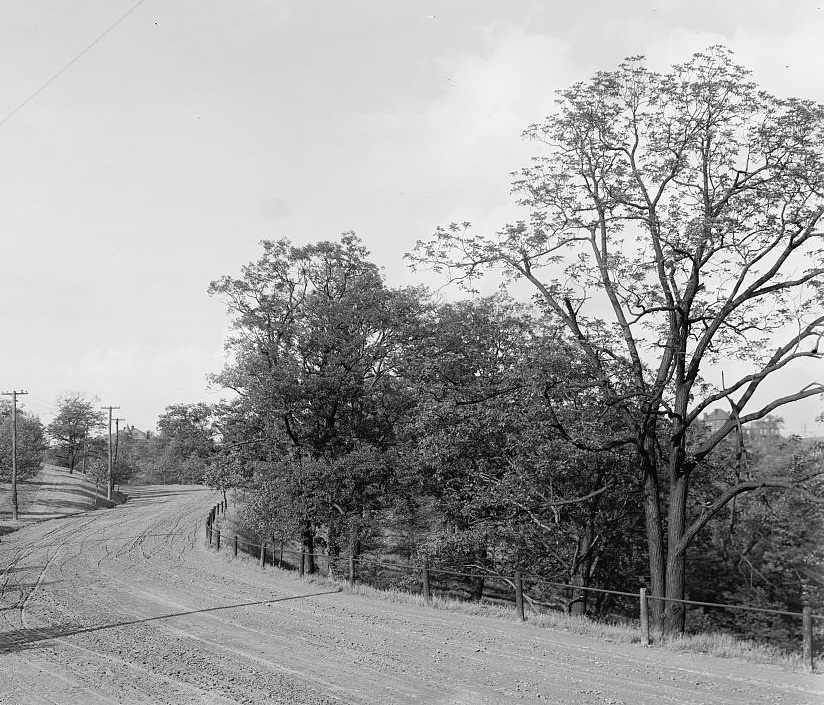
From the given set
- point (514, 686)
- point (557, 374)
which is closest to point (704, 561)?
point (557, 374)

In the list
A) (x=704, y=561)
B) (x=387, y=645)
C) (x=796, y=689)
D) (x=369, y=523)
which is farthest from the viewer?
(x=704, y=561)

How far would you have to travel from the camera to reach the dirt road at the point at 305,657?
9.41 metres

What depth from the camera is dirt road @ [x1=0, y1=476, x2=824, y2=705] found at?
9.41m

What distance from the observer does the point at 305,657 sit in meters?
11.3

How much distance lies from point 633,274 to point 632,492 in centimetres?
808

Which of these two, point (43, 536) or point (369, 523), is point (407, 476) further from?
point (43, 536)

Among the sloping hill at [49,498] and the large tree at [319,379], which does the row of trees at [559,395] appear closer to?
the large tree at [319,379]

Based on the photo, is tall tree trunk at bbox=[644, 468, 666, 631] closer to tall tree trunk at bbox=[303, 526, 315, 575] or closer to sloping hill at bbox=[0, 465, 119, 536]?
tall tree trunk at bbox=[303, 526, 315, 575]

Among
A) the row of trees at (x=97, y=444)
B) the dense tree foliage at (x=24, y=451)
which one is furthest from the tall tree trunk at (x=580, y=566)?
the dense tree foliage at (x=24, y=451)

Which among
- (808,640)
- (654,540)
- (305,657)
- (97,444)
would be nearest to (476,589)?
(654,540)

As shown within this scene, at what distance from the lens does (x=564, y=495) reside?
72.9ft

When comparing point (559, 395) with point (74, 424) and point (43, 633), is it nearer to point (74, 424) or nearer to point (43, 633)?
point (43, 633)

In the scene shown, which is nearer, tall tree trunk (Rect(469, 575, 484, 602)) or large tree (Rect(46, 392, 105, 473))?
tall tree trunk (Rect(469, 575, 484, 602))

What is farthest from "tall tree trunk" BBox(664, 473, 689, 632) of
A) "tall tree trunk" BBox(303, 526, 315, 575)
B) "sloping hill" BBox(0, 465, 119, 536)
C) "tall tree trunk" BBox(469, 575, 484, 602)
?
"sloping hill" BBox(0, 465, 119, 536)
